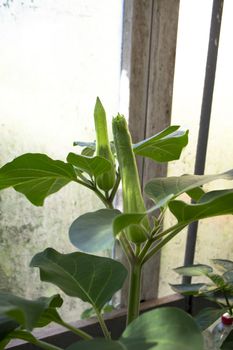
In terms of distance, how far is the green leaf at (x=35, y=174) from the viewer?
0.51 metres

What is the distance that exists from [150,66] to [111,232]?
0.62m

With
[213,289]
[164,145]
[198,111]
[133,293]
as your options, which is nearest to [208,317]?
[213,289]

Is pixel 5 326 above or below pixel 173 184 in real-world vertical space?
below

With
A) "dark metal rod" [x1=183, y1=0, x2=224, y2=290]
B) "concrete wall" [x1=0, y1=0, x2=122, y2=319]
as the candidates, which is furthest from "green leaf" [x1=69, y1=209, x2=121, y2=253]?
"dark metal rod" [x1=183, y1=0, x2=224, y2=290]

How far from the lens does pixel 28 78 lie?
84 centimetres

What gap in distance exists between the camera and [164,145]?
0.58 m

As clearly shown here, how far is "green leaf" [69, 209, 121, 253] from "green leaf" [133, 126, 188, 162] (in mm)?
138

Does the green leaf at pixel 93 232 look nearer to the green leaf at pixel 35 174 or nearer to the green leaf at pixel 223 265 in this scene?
the green leaf at pixel 35 174

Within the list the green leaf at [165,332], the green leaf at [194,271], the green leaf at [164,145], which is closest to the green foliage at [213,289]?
the green leaf at [194,271]

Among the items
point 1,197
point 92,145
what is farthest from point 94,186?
point 1,197

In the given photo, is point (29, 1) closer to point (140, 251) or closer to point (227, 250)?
point (140, 251)

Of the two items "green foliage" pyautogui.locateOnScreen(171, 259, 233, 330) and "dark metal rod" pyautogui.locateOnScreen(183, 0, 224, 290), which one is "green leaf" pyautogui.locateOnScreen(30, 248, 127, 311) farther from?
"dark metal rod" pyautogui.locateOnScreen(183, 0, 224, 290)

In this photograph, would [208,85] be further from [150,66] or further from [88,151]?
[88,151]

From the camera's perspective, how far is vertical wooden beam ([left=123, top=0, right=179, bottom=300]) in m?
0.89
